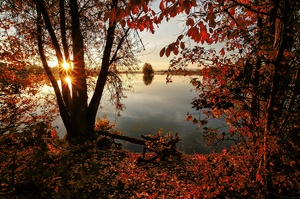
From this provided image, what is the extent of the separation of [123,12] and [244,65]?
3.37 m

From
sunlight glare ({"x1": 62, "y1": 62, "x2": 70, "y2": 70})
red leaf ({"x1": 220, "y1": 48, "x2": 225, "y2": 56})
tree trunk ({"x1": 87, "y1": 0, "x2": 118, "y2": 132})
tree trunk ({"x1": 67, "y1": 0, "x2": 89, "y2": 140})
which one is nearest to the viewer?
red leaf ({"x1": 220, "y1": 48, "x2": 225, "y2": 56})

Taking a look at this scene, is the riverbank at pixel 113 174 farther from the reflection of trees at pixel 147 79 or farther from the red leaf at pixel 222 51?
the reflection of trees at pixel 147 79

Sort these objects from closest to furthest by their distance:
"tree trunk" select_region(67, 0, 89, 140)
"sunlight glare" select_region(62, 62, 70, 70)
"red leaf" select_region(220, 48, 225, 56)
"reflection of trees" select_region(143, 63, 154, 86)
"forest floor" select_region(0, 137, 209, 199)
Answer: "forest floor" select_region(0, 137, 209, 199)
"red leaf" select_region(220, 48, 225, 56)
"tree trunk" select_region(67, 0, 89, 140)
"sunlight glare" select_region(62, 62, 70, 70)
"reflection of trees" select_region(143, 63, 154, 86)

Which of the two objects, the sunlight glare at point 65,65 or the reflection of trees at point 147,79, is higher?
the sunlight glare at point 65,65

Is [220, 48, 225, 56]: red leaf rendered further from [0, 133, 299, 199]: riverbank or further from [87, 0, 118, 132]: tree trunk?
[87, 0, 118, 132]: tree trunk

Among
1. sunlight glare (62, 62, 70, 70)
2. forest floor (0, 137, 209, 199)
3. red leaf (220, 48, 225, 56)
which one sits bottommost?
forest floor (0, 137, 209, 199)

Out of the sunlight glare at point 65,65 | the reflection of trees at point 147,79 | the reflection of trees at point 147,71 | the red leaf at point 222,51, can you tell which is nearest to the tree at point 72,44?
the sunlight glare at point 65,65

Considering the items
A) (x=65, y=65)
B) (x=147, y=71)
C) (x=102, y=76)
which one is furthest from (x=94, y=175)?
(x=147, y=71)

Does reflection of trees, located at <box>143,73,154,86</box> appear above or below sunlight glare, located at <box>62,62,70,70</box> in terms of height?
below

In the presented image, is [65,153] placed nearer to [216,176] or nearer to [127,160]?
[216,176]

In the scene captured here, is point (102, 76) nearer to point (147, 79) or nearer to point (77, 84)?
point (77, 84)

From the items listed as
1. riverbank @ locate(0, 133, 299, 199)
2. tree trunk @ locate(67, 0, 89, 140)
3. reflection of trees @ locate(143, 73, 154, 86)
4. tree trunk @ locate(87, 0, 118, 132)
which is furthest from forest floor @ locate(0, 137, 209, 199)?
reflection of trees @ locate(143, 73, 154, 86)

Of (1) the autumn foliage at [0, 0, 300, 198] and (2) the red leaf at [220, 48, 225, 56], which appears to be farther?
(2) the red leaf at [220, 48, 225, 56]

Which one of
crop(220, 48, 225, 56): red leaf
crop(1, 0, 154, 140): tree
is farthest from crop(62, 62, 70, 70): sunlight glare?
crop(220, 48, 225, 56): red leaf
